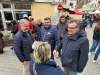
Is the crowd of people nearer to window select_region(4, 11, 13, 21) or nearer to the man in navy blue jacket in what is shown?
the man in navy blue jacket

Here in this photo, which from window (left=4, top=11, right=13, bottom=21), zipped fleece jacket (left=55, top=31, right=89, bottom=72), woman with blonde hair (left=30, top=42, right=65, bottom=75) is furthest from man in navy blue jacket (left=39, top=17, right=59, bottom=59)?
window (left=4, top=11, right=13, bottom=21)

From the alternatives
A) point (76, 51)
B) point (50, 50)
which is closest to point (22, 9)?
point (76, 51)

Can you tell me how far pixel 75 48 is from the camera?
2119mm

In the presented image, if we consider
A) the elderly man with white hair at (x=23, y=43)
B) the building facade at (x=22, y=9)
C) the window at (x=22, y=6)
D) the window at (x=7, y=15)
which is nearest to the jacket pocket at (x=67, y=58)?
the elderly man with white hair at (x=23, y=43)

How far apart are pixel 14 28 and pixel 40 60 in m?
4.45

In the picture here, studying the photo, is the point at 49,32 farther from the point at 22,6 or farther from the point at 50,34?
the point at 22,6

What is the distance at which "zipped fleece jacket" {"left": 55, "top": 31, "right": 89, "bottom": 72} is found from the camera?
2.08m

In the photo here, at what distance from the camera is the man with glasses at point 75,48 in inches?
82.2

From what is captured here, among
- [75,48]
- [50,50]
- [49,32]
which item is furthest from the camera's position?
[49,32]

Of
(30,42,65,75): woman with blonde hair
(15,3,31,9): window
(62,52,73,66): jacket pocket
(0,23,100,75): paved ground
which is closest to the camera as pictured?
(30,42,65,75): woman with blonde hair

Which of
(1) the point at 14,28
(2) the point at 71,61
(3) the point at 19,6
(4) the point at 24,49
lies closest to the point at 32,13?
(3) the point at 19,6

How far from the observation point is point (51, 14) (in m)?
10.8

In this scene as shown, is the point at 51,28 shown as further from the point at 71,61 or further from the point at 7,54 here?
the point at 7,54

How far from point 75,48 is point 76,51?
0.22 feet
